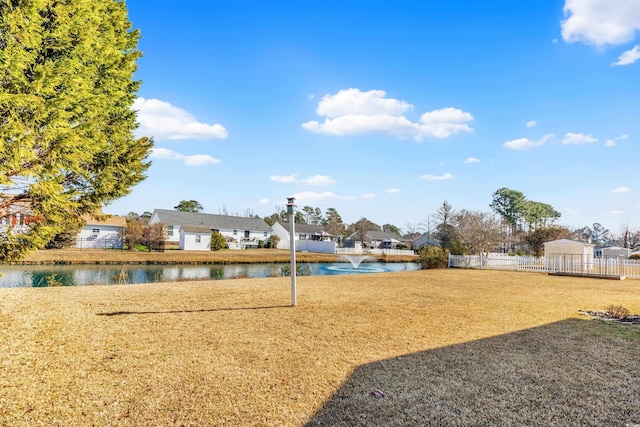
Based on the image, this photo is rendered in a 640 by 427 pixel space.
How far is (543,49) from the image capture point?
1252 centimetres

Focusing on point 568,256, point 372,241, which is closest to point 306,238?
point 372,241

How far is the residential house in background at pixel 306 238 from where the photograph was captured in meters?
45.8

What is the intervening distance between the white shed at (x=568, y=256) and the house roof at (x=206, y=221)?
37.8m

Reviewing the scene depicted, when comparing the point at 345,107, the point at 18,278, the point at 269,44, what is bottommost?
the point at 18,278

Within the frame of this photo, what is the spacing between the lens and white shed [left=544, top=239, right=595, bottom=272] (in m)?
17.8

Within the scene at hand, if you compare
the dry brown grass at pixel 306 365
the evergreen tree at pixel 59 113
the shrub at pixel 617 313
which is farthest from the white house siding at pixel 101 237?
the shrub at pixel 617 313

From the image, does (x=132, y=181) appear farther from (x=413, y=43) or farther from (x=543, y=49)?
(x=543, y=49)

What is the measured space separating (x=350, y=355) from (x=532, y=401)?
6.94 ft

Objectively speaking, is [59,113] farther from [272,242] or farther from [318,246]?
[272,242]

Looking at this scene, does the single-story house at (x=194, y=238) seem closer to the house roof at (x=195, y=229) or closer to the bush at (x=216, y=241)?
the house roof at (x=195, y=229)

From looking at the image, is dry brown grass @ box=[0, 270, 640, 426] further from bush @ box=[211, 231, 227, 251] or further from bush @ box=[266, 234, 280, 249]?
bush @ box=[266, 234, 280, 249]

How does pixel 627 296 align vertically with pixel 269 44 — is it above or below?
below

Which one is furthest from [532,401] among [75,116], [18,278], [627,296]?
[18,278]

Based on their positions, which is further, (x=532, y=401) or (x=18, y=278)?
(x=18, y=278)
